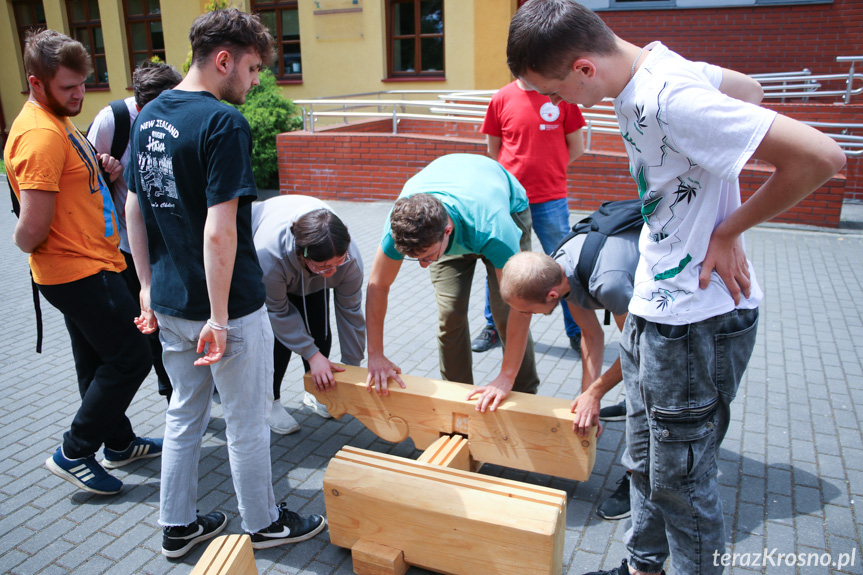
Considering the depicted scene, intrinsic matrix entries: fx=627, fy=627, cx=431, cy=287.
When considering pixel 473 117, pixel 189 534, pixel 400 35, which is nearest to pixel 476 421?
pixel 189 534

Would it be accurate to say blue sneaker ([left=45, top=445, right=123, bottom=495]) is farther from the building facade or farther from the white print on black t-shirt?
the building facade

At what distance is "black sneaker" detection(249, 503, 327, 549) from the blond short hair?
4.33ft

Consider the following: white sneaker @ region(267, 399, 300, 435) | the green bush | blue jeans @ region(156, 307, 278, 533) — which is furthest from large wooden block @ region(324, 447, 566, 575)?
the green bush

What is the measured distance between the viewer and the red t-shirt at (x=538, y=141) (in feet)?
14.9

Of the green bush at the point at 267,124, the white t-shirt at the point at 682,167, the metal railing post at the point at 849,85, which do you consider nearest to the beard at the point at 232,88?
the white t-shirt at the point at 682,167

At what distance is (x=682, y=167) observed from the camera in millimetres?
1614

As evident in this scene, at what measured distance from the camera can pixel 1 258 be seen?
7754mm

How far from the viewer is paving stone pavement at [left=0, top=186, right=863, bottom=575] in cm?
262

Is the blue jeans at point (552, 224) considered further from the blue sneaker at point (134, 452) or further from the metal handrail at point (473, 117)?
the blue sneaker at point (134, 452)

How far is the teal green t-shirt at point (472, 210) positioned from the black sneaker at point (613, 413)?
1310 millimetres

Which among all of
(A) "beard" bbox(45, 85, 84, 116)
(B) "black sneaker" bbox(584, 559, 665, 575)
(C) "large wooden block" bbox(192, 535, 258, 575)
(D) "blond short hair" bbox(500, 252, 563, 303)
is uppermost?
(A) "beard" bbox(45, 85, 84, 116)

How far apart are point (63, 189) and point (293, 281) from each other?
108 cm

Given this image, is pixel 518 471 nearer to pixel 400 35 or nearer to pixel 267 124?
pixel 267 124

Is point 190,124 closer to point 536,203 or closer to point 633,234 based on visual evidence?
point 633,234
